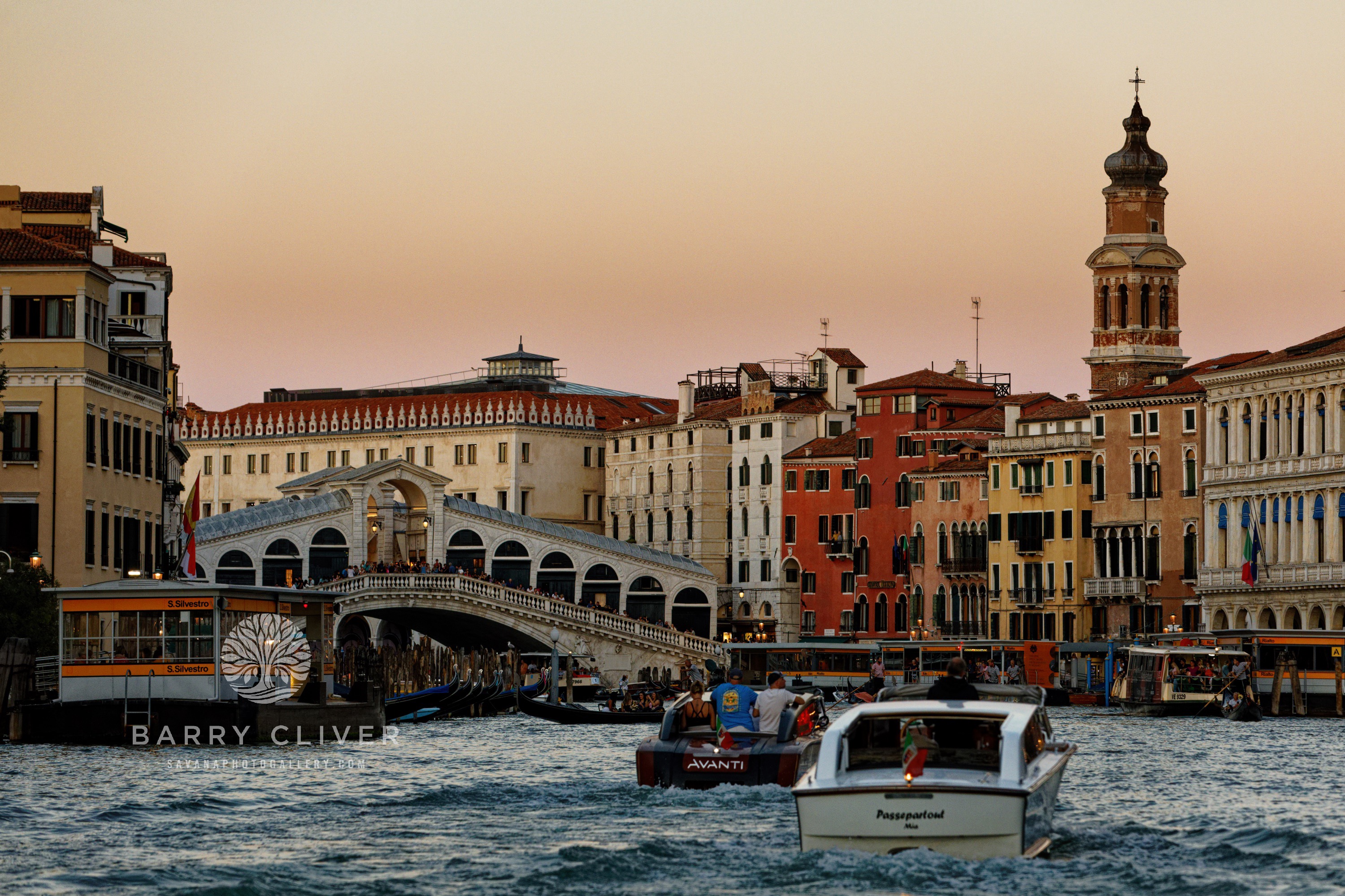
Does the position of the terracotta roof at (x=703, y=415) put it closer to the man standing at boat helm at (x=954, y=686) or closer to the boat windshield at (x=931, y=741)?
the man standing at boat helm at (x=954, y=686)

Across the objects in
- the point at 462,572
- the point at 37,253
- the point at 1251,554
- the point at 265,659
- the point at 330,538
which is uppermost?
the point at 37,253

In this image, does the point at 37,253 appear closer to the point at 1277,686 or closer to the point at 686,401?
the point at 1277,686

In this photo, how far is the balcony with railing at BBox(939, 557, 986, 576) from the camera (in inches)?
3962

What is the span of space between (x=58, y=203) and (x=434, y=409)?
6162cm

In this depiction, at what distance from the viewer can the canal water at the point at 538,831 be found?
2559 centimetres

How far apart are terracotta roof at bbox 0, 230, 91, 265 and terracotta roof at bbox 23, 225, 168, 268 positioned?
1575 mm

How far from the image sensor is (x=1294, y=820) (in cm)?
3316

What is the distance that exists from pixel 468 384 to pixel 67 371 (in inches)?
3055

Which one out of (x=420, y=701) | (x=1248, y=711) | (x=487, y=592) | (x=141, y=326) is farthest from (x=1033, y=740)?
(x=487, y=592)

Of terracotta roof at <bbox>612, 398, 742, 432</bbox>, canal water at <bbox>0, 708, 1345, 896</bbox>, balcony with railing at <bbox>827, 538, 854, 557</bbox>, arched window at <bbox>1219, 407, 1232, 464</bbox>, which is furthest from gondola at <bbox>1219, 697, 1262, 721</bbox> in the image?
terracotta roof at <bbox>612, 398, 742, 432</bbox>

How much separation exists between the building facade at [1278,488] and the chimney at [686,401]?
3447 cm

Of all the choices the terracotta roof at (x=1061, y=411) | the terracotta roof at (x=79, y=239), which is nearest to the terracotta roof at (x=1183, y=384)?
the terracotta roof at (x=1061, y=411)

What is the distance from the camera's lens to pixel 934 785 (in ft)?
79.3

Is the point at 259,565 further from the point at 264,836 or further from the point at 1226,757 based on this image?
the point at 264,836
